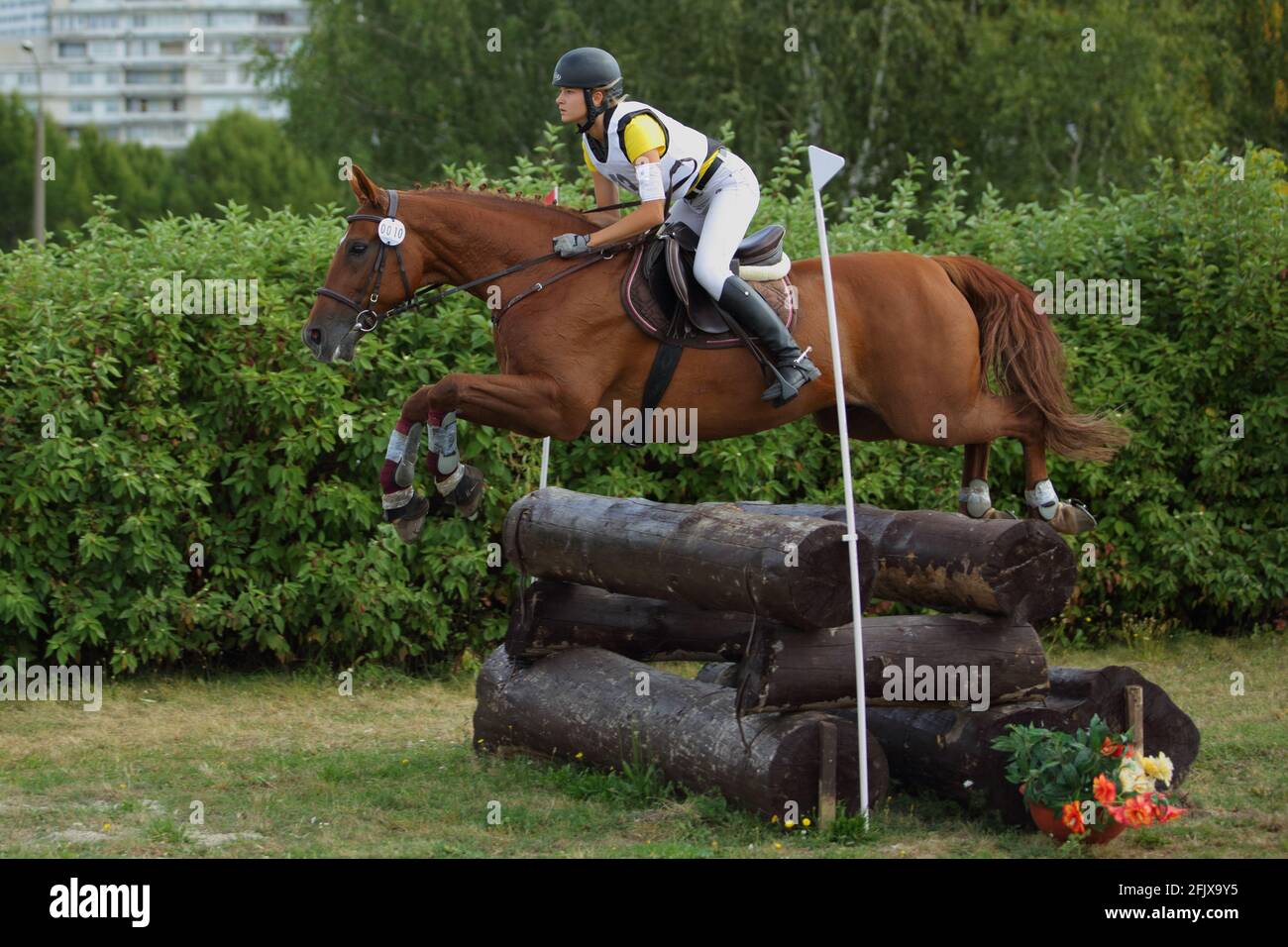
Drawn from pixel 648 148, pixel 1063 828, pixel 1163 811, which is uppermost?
pixel 648 148

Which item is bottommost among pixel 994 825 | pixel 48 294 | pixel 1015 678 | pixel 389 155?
pixel 994 825

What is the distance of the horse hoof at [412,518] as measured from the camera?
6.08 meters

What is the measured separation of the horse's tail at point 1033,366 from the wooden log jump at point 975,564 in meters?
0.61

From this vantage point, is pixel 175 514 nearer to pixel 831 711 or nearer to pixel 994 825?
pixel 831 711

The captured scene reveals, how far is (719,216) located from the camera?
6.16 metres

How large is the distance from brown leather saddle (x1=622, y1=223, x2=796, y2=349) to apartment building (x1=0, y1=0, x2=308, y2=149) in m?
136

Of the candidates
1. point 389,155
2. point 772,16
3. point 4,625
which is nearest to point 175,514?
point 4,625

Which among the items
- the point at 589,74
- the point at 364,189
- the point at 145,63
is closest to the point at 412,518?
the point at 364,189

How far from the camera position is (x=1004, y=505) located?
10.3m

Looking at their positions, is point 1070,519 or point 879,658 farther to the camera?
point 1070,519

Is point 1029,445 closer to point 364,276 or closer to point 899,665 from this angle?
point 899,665

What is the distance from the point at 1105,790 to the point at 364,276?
135 inches
